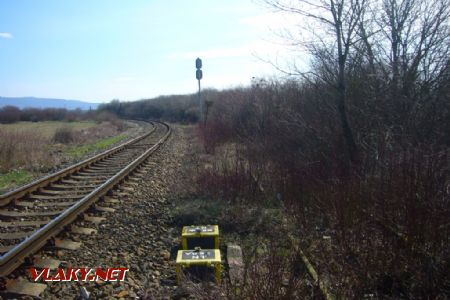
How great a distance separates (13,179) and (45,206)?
419 centimetres

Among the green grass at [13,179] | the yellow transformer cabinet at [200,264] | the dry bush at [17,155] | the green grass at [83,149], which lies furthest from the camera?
the green grass at [83,149]

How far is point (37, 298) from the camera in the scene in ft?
13.2

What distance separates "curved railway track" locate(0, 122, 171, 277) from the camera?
5.12 metres

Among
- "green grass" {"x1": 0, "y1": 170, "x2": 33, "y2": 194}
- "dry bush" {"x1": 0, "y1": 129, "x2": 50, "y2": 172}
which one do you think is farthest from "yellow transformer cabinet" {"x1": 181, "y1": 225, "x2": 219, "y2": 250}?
"dry bush" {"x1": 0, "y1": 129, "x2": 50, "y2": 172}

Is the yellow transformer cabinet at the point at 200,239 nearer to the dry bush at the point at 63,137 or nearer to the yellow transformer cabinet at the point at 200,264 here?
the yellow transformer cabinet at the point at 200,264

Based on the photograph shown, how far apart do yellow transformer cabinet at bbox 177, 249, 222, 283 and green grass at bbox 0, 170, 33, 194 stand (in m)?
6.58

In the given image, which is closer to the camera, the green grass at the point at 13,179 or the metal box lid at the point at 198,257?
the metal box lid at the point at 198,257

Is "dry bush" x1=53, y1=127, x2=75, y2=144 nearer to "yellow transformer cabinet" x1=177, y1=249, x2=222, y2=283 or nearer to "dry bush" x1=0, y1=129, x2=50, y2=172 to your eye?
"dry bush" x1=0, y1=129, x2=50, y2=172

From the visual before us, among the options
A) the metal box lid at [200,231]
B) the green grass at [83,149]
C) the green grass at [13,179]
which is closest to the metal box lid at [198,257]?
the metal box lid at [200,231]

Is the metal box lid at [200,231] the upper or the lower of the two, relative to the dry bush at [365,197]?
lower

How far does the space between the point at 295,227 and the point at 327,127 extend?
3954mm

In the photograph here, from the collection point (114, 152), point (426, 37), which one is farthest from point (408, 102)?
point (114, 152)

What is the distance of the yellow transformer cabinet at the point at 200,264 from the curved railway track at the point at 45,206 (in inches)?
73.8

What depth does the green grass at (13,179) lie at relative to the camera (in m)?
9.97
